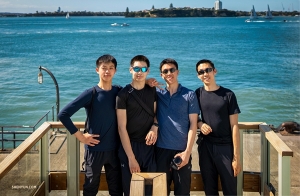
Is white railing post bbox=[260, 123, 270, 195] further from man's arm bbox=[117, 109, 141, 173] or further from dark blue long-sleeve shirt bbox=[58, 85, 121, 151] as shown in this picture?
dark blue long-sleeve shirt bbox=[58, 85, 121, 151]

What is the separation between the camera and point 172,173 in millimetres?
3979

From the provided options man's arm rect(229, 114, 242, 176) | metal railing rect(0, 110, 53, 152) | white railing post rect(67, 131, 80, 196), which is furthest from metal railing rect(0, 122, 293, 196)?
metal railing rect(0, 110, 53, 152)

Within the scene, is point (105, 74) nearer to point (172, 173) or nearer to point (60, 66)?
point (172, 173)

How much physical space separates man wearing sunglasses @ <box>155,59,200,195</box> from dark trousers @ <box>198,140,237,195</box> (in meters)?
0.20

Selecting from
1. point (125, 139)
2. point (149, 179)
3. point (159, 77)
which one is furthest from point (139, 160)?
point (159, 77)

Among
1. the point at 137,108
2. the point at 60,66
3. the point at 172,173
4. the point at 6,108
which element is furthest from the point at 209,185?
the point at 60,66

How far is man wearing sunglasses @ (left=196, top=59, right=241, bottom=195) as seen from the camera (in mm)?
3920

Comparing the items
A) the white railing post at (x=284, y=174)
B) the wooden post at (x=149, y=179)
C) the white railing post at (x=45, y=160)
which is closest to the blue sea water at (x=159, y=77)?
the white railing post at (x=45, y=160)

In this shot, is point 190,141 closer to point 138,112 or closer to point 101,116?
point 138,112

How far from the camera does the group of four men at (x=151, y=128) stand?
3803 millimetres

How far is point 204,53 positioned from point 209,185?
185 ft

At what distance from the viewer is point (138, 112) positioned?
151 inches

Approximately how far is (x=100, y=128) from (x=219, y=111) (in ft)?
3.49

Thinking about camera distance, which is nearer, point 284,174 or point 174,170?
point 284,174
